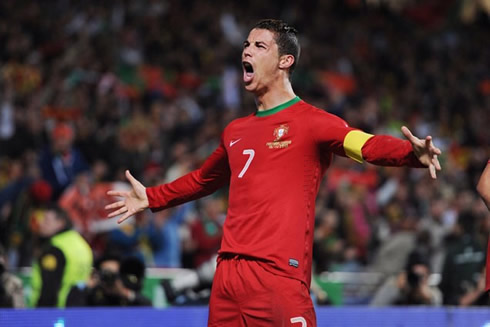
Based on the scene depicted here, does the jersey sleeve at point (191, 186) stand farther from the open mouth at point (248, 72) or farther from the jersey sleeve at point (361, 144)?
the jersey sleeve at point (361, 144)

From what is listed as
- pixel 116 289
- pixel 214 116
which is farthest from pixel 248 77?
pixel 214 116

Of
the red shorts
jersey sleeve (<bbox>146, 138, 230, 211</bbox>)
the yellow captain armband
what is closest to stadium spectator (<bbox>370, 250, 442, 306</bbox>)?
jersey sleeve (<bbox>146, 138, 230, 211</bbox>)

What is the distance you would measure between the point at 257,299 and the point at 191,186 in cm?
96

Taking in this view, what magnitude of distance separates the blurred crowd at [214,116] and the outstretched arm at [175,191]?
3029mm

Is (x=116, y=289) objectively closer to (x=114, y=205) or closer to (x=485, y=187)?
(x=114, y=205)

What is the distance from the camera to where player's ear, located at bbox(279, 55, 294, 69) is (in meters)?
5.40

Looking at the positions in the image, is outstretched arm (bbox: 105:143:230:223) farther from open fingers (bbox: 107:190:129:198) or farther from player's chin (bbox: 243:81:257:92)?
player's chin (bbox: 243:81:257:92)

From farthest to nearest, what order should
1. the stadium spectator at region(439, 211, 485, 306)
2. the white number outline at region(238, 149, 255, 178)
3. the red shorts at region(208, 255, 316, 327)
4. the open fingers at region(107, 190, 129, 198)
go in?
1. the stadium spectator at region(439, 211, 485, 306)
2. the open fingers at region(107, 190, 129, 198)
3. the white number outline at region(238, 149, 255, 178)
4. the red shorts at region(208, 255, 316, 327)

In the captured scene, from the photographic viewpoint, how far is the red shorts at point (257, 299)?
16.3ft

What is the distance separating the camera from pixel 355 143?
4.90 m

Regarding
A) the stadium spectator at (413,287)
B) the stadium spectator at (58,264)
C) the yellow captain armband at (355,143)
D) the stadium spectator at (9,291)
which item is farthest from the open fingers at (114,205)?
the stadium spectator at (413,287)

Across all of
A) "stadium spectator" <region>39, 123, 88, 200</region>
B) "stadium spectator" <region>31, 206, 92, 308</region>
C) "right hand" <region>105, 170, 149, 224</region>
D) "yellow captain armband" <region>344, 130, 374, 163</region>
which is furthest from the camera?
"stadium spectator" <region>39, 123, 88, 200</region>

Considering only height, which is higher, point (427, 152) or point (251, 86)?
point (251, 86)

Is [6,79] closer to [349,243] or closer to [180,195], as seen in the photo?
[349,243]
